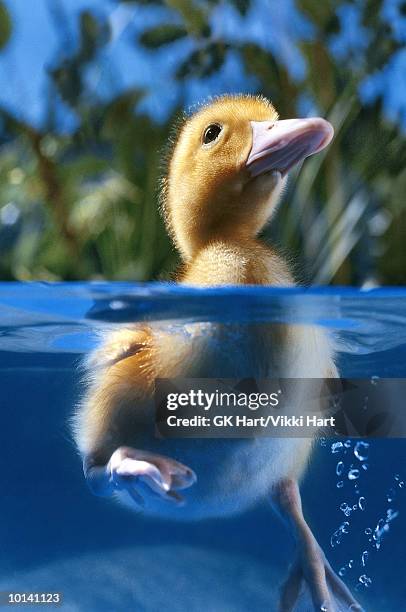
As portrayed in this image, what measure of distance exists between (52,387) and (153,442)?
0.36 meters

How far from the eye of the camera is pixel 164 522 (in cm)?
293

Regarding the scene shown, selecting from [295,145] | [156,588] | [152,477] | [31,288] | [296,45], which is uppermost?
[296,45]

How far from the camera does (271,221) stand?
2826 mm

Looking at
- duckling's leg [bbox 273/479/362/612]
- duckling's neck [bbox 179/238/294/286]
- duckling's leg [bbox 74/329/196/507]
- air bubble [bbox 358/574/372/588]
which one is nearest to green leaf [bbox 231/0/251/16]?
duckling's neck [bbox 179/238/294/286]

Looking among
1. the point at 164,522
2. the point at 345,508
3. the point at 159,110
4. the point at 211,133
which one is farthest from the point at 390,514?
the point at 159,110

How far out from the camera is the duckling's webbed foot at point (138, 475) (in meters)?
2.87

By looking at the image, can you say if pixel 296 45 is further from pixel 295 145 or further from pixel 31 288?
pixel 31 288

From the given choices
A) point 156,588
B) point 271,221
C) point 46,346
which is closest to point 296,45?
point 271,221

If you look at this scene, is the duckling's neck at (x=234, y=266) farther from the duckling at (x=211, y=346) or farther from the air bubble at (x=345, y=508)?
the air bubble at (x=345, y=508)

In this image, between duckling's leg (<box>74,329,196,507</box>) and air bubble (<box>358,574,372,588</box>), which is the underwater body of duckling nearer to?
duckling's leg (<box>74,329,196,507</box>)

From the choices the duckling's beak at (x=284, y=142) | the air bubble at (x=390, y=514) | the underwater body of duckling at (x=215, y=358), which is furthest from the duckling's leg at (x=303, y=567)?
the duckling's beak at (x=284, y=142)

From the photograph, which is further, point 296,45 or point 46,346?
point 46,346

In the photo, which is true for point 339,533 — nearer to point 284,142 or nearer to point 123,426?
point 123,426
